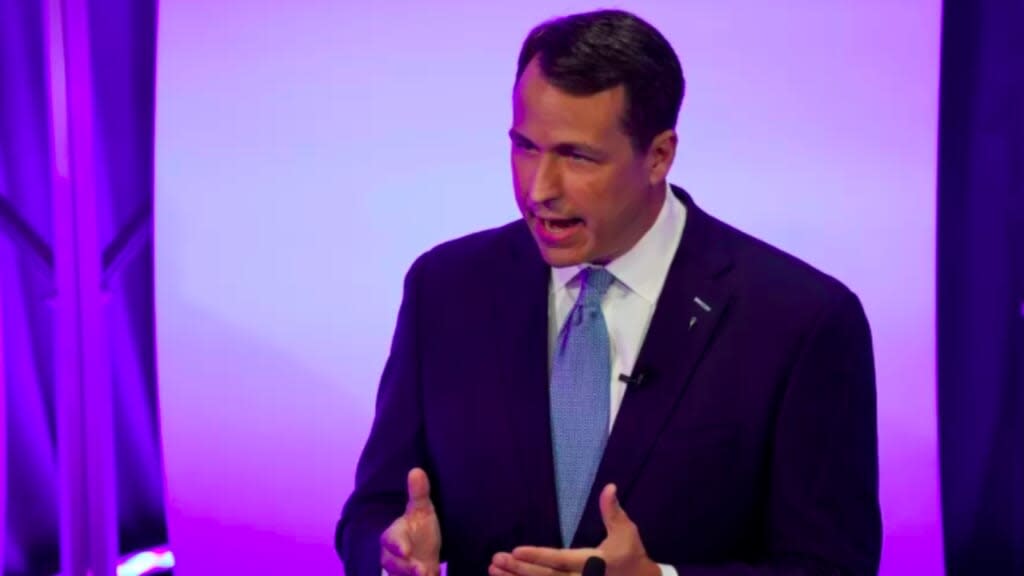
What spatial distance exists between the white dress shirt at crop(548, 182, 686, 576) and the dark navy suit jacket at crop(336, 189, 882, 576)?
0.03 metres

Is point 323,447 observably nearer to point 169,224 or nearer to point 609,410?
point 169,224

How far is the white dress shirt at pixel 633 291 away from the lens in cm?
182

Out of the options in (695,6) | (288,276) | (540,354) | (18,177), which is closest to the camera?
(540,354)

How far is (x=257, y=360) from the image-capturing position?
2889mm

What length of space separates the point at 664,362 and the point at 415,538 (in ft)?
1.37

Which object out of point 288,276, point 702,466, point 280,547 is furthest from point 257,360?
point 702,466

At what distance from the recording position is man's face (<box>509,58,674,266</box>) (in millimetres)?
1689

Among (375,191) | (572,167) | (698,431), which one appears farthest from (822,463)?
(375,191)

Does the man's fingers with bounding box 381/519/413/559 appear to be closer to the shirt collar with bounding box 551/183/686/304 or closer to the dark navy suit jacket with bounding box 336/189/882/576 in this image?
the dark navy suit jacket with bounding box 336/189/882/576

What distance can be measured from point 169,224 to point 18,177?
0.46 meters

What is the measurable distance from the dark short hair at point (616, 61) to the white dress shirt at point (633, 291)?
0.52ft

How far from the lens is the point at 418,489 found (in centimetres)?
169

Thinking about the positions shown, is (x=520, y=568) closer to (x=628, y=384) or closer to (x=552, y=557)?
(x=552, y=557)

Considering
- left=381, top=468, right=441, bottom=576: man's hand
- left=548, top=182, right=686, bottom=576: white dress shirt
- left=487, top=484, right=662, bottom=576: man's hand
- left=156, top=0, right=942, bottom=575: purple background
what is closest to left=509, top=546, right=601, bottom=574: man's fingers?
left=487, top=484, right=662, bottom=576: man's hand
